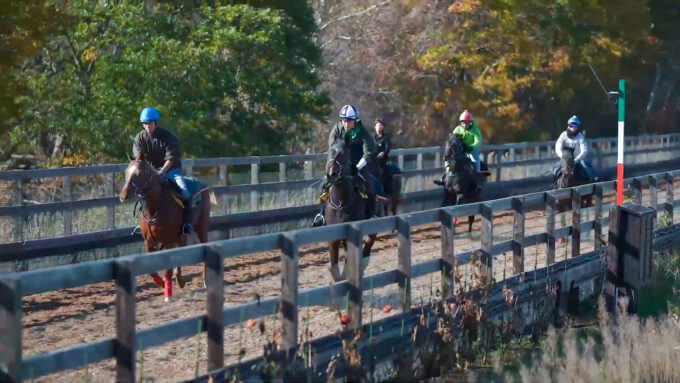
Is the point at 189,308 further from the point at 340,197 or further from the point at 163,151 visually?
the point at 340,197

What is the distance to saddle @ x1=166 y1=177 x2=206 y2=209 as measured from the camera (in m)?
14.7

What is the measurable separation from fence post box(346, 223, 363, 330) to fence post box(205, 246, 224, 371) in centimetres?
171

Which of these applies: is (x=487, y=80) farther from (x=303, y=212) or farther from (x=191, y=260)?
(x=191, y=260)

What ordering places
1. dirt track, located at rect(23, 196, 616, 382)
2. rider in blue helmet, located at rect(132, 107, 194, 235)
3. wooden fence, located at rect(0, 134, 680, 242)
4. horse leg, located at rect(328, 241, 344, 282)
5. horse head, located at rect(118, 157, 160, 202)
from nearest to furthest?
1. dirt track, located at rect(23, 196, 616, 382)
2. horse head, located at rect(118, 157, 160, 202)
3. rider in blue helmet, located at rect(132, 107, 194, 235)
4. horse leg, located at rect(328, 241, 344, 282)
5. wooden fence, located at rect(0, 134, 680, 242)

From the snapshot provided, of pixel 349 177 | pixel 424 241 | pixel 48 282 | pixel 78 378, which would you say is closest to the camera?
pixel 48 282

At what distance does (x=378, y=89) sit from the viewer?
47031mm

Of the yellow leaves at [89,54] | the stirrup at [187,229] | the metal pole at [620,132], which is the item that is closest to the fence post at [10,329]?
the stirrup at [187,229]

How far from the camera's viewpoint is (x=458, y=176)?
22.8 m

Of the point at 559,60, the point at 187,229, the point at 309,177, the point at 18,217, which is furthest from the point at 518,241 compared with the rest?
the point at 559,60

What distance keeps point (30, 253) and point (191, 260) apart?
9086mm

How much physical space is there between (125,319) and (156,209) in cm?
705

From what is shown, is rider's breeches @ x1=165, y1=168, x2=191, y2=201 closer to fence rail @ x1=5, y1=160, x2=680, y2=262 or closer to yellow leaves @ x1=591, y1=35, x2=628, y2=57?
fence rail @ x1=5, y1=160, x2=680, y2=262

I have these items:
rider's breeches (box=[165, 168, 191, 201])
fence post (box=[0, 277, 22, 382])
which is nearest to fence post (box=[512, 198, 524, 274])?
rider's breeches (box=[165, 168, 191, 201])

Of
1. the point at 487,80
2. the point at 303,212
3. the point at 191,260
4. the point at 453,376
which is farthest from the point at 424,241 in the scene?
the point at 487,80
